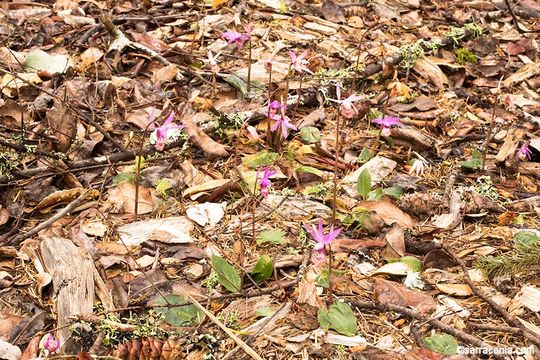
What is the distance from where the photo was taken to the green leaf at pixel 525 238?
2211 millimetres

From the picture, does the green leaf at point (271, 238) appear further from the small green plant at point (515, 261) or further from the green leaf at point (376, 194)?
the small green plant at point (515, 261)

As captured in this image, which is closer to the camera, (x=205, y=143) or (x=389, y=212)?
(x=389, y=212)

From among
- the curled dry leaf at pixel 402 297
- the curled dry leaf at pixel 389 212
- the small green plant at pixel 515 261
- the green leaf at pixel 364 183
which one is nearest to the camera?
the curled dry leaf at pixel 402 297

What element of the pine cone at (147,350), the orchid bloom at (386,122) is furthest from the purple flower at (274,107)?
the pine cone at (147,350)

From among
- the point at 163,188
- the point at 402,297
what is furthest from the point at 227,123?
the point at 402,297

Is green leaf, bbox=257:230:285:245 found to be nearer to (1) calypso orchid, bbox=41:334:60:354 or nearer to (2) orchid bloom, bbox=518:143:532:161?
(1) calypso orchid, bbox=41:334:60:354

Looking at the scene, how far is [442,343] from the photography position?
6.02 ft

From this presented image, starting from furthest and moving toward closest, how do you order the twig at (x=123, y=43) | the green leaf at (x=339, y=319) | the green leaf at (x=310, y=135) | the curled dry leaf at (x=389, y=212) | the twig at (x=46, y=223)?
the twig at (x=123, y=43) → the green leaf at (x=310, y=135) → the curled dry leaf at (x=389, y=212) → the twig at (x=46, y=223) → the green leaf at (x=339, y=319)

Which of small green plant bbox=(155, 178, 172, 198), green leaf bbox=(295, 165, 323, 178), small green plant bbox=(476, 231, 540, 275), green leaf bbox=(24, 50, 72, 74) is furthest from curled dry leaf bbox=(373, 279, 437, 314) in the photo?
green leaf bbox=(24, 50, 72, 74)

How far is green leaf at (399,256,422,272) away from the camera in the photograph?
7.13 feet

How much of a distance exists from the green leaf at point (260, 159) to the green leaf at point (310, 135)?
0.20m

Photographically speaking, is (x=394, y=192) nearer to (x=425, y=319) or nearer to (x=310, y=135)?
(x=310, y=135)

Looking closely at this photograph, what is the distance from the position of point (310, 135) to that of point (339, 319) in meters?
1.16

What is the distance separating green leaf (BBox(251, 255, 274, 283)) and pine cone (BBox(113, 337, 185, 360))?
15.7 inches
